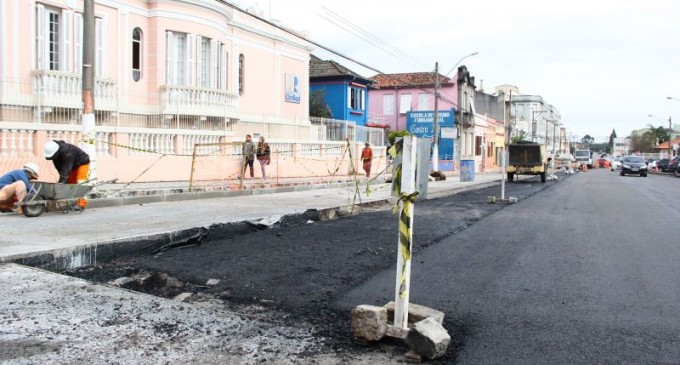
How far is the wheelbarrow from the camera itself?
33.2 feet

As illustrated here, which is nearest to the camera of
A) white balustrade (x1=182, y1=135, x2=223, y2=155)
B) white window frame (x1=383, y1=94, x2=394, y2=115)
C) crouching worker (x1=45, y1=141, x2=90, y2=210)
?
crouching worker (x1=45, y1=141, x2=90, y2=210)

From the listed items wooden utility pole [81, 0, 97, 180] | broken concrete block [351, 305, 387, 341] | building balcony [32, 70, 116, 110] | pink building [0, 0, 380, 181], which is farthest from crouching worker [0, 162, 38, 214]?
broken concrete block [351, 305, 387, 341]

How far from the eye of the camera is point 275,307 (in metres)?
5.42

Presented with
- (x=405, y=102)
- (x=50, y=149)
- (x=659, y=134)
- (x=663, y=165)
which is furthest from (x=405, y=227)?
(x=659, y=134)

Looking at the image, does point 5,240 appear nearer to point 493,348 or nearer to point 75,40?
point 493,348

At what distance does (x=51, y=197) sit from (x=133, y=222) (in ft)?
6.18

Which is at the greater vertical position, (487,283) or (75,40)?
(75,40)

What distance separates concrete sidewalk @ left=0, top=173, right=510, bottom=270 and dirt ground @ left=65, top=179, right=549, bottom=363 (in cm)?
33

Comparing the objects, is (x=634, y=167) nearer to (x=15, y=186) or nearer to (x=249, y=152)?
(x=249, y=152)

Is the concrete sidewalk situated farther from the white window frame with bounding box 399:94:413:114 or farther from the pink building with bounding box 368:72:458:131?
the pink building with bounding box 368:72:458:131

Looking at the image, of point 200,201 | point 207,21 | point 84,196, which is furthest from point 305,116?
point 84,196

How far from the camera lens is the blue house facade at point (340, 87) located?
126 feet

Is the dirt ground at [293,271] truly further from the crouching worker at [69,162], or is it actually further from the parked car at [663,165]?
the parked car at [663,165]

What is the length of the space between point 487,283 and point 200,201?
974cm
